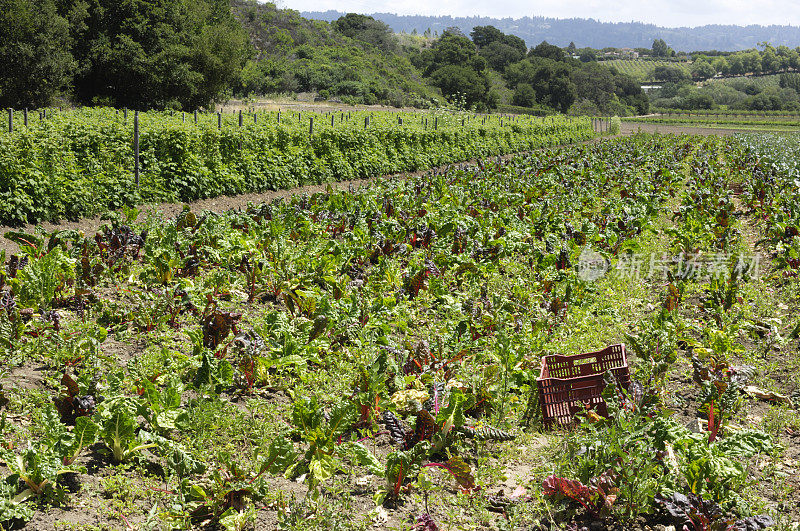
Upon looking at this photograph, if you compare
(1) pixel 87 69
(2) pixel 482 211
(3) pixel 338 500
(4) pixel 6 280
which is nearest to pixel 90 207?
(4) pixel 6 280

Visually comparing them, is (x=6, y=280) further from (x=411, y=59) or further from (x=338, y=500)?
(x=411, y=59)

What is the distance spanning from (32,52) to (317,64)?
46.4 meters

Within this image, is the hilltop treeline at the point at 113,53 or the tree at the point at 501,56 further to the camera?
the tree at the point at 501,56

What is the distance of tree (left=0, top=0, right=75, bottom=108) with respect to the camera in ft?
114

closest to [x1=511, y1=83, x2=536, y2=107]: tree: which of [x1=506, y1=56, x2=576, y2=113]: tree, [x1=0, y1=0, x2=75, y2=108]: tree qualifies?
[x1=506, y1=56, x2=576, y2=113]: tree

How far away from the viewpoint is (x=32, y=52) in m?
35.2

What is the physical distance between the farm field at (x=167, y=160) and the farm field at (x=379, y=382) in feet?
12.2

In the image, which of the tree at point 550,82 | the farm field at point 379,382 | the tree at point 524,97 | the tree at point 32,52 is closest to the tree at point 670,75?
the tree at point 550,82

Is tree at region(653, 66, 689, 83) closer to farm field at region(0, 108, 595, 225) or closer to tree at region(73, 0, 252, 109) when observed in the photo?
tree at region(73, 0, 252, 109)

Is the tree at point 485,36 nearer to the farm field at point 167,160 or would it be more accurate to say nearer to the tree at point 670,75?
the tree at point 670,75

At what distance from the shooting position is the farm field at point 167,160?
11.2 m

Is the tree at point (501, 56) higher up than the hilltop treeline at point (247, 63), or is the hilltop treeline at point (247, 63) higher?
the tree at point (501, 56)

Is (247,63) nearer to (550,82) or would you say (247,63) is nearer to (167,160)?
(550,82)

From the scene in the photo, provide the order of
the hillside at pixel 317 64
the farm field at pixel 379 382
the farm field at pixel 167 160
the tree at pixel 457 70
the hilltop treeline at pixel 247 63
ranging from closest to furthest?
Answer: the farm field at pixel 379 382 < the farm field at pixel 167 160 < the hilltop treeline at pixel 247 63 < the hillside at pixel 317 64 < the tree at pixel 457 70
